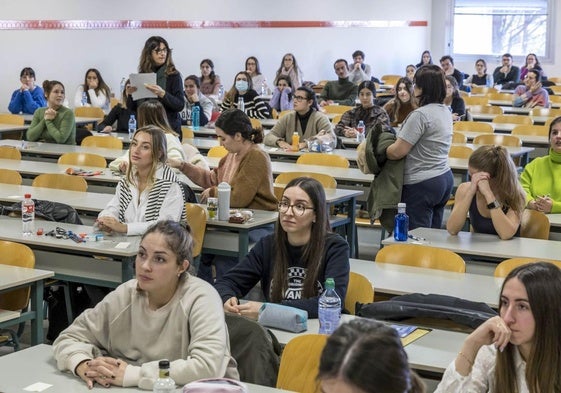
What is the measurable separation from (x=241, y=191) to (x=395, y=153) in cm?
101

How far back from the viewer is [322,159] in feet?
26.6

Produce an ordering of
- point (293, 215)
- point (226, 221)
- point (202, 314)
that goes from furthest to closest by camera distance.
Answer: point (226, 221), point (293, 215), point (202, 314)

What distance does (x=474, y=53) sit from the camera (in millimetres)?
23125

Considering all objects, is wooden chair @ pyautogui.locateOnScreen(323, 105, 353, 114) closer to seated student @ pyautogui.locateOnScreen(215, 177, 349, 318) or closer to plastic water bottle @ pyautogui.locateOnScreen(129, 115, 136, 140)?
plastic water bottle @ pyautogui.locateOnScreen(129, 115, 136, 140)

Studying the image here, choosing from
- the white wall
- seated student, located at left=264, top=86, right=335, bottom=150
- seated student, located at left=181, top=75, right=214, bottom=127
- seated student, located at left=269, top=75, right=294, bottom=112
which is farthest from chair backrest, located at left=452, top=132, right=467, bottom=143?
the white wall

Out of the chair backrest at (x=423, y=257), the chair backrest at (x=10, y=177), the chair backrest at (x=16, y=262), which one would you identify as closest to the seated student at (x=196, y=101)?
the chair backrest at (x=10, y=177)

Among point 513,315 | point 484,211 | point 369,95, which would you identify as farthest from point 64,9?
point 513,315

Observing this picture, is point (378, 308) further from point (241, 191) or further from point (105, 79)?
point (105, 79)

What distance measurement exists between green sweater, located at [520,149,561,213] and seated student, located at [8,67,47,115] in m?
7.55

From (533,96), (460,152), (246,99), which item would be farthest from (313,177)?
(533,96)

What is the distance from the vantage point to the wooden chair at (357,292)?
14.2 ft

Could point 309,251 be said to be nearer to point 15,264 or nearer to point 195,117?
point 15,264

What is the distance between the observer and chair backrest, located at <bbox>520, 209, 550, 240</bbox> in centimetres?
583

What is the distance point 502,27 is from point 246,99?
39.3ft
